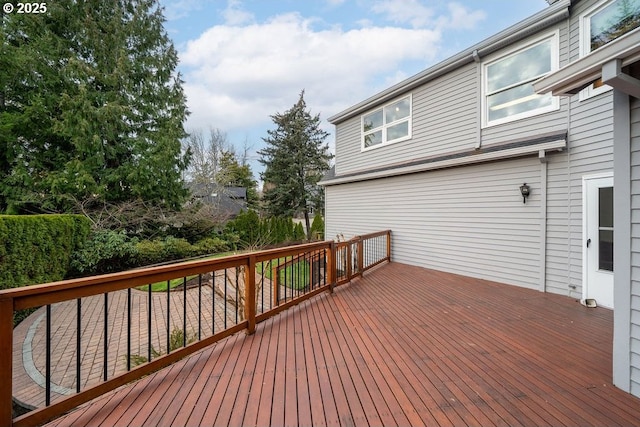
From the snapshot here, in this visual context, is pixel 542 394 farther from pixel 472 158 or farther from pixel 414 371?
pixel 472 158

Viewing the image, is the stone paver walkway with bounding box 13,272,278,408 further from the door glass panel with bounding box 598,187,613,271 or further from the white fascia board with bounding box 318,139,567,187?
the door glass panel with bounding box 598,187,613,271

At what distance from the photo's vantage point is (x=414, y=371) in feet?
7.89

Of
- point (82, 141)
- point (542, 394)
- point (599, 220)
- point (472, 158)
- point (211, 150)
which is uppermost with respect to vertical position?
point (211, 150)

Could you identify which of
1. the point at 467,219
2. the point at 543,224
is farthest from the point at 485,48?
the point at 543,224

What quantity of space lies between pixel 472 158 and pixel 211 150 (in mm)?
20072

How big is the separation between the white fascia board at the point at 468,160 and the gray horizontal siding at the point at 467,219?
20 cm

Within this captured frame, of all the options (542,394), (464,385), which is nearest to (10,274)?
(464,385)

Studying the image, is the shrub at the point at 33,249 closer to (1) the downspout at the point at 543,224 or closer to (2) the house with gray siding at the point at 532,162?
(2) the house with gray siding at the point at 532,162

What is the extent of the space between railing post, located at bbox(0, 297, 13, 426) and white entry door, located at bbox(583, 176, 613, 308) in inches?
247

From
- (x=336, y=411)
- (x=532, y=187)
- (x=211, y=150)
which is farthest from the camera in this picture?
(x=211, y=150)

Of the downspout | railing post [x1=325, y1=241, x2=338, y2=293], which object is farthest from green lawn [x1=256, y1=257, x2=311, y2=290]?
the downspout

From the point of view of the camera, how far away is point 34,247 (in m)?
5.76

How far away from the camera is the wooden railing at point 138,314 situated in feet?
5.53

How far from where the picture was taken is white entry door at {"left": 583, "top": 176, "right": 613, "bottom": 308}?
395 cm
